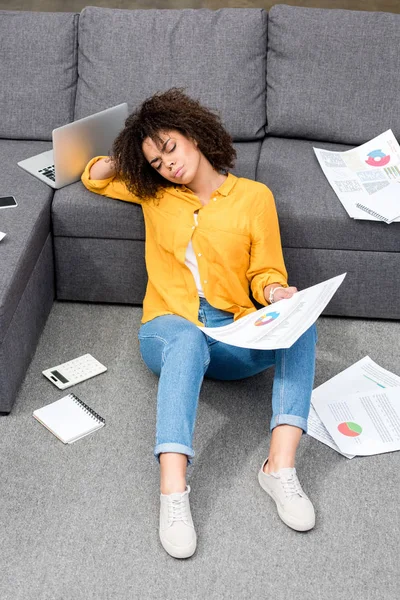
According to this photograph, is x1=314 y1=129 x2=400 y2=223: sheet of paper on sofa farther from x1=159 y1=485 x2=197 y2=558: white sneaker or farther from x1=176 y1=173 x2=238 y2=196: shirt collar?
x1=159 y1=485 x2=197 y2=558: white sneaker

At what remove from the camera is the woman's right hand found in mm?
2588

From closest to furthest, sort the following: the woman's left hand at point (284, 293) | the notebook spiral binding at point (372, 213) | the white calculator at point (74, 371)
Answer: the woman's left hand at point (284, 293), the white calculator at point (74, 371), the notebook spiral binding at point (372, 213)

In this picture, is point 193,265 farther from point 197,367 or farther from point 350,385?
point 350,385

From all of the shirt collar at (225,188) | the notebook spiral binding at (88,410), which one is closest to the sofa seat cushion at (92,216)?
the shirt collar at (225,188)

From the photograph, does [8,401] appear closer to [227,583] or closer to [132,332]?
[132,332]

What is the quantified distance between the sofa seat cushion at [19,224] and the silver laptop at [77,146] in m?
0.05

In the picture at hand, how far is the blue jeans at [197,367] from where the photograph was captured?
2.04 meters

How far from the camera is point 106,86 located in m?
3.11

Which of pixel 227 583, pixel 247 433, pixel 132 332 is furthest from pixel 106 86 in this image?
pixel 227 583

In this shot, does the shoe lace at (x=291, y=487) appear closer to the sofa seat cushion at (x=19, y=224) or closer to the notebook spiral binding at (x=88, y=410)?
the notebook spiral binding at (x=88, y=410)

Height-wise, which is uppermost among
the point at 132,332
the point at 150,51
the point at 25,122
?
the point at 150,51

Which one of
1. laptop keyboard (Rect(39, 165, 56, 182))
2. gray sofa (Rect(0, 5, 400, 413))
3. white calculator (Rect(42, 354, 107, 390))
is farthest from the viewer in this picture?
gray sofa (Rect(0, 5, 400, 413))

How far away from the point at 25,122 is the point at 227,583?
6.46ft

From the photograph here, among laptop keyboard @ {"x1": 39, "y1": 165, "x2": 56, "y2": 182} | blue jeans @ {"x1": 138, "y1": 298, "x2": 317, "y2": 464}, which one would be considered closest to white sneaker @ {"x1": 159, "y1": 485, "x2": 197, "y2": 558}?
blue jeans @ {"x1": 138, "y1": 298, "x2": 317, "y2": 464}
